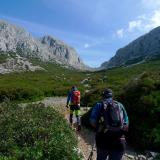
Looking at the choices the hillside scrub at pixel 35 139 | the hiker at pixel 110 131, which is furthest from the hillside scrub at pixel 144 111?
the hiker at pixel 110 131

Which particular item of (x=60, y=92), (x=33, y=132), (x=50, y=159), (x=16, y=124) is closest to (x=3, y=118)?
(x=16, y=124)

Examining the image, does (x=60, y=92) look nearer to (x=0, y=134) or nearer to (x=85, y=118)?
(x=85, y=118)

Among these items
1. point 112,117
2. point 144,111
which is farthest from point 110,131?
point 144,111

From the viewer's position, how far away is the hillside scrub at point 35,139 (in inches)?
456

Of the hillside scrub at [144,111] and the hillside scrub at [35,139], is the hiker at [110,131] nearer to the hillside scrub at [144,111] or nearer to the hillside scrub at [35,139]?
the hillside scrub at [35,139]

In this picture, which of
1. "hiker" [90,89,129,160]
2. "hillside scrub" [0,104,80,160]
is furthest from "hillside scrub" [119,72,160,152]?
"hiker" [90,89,129,160]

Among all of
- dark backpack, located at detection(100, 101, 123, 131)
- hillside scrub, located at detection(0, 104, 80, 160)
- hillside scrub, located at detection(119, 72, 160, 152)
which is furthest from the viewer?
hillside scrub, located at detection(119, 72, 160, 152)

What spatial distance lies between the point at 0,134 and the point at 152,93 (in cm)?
859

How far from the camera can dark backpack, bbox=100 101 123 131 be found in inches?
376

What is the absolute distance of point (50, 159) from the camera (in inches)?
451

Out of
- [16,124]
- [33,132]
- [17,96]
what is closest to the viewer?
[33,132]

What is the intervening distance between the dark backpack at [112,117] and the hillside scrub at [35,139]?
2531 mm

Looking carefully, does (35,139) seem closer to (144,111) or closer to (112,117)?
(112,117)

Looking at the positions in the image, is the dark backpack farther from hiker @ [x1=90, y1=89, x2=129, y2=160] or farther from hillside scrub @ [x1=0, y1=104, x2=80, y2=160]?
hillside scrub @ [x1=0, y1=104, x2=80, y2=160]
